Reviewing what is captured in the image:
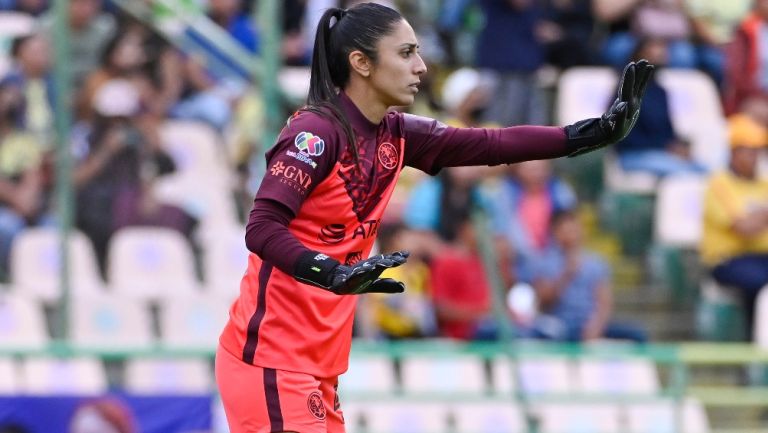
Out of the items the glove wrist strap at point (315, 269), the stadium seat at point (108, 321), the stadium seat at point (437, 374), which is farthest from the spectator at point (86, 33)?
the glove wrist strap at point (315, 269)

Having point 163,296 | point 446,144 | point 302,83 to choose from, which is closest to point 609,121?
point 446,144

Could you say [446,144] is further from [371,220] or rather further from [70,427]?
[70,427]

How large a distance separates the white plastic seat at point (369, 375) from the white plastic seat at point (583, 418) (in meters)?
0.85

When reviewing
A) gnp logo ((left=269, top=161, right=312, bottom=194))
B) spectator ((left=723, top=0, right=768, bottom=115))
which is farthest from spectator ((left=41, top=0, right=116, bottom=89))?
gnp logo ((left=269, top=161, right=312, bottom=194))

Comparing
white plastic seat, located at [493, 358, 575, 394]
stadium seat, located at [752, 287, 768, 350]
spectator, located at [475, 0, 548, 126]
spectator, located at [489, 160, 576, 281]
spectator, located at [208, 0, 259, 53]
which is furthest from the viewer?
spectator, located at [475, 0, 548, 126]

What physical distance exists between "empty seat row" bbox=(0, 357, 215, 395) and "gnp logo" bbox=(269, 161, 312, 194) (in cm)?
409

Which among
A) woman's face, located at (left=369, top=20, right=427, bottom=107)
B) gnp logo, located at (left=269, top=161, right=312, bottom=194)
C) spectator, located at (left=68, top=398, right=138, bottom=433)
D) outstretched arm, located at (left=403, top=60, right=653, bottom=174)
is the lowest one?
spectator, located at (left=68, top=398, right=138, bottom=433)

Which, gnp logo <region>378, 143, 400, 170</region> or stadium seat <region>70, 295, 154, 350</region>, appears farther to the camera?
stadium seat <region>70, 295, 154, 350</region>

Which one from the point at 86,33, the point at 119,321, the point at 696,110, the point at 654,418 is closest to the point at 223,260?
the point at 119,321

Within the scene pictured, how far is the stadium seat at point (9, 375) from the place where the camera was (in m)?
8.23

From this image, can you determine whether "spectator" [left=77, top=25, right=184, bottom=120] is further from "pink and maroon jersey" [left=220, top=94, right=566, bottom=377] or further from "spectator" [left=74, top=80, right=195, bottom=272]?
"pink and maroon jersey" [left=220, top=94, right=566, bottom=377]

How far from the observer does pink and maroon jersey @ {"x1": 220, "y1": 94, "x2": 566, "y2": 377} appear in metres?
4.36

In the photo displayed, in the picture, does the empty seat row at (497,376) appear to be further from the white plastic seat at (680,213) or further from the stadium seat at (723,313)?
the white plastic seat at (680,213)

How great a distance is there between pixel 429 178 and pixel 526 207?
70 centimetres
